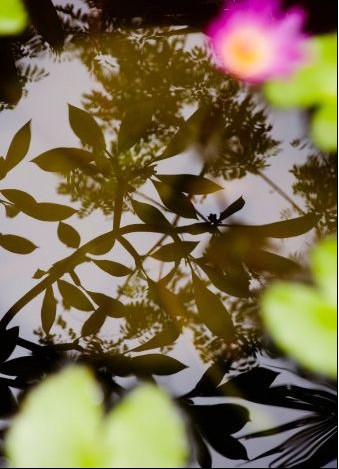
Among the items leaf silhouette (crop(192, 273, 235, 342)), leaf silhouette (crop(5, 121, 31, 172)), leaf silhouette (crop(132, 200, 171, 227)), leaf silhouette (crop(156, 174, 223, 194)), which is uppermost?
leaf silhouette (crop(5, 121, 31, 172))

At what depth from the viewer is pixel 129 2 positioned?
0.82 m

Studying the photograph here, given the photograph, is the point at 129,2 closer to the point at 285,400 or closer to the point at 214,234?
the point at 214,234

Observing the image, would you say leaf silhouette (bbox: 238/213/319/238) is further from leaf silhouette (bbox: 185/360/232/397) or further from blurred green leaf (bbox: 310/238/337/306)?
leaf silhouette (bbox: 185/360/232/397)

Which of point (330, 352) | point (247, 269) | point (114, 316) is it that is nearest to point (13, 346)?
point (114, 316)

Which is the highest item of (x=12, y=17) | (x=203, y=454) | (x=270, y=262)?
(x=12, y=17)

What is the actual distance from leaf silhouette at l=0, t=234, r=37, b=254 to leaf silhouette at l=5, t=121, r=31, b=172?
0.18m

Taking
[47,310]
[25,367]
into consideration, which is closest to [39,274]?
[47,310]

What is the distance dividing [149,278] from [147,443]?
1.42ft

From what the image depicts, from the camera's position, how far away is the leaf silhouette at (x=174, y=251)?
0.90 m

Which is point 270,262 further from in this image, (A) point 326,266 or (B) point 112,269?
(B) point 112,269

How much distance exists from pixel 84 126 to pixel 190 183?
261 mm

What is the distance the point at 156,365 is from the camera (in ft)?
2.91

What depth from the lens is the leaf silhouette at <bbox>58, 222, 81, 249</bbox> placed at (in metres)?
0.97

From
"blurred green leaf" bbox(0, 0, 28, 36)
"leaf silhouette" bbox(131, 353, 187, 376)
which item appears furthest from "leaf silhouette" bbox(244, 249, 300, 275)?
"blurred green leaf" bbox(0, 0, 28, 36)
